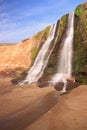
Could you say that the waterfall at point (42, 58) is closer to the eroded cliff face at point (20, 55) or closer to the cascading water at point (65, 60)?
the eroded cliff face at point (20, 55)

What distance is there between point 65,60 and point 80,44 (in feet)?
9.13

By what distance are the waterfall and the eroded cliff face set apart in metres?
2.14

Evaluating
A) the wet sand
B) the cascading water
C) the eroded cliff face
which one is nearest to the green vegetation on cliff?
the cascading water

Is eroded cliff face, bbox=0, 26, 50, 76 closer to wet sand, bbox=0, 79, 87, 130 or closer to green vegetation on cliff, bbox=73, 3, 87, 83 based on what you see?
green vegetation on cliff, bbox=73, 3, 87, 83

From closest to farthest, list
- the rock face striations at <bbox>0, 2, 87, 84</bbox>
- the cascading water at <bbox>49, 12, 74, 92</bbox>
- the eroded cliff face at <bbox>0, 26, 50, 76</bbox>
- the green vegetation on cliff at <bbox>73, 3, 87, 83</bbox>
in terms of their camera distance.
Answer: the green vegetation on cliff at <bbox>73, 3, 87, 83</bbox> → the cascading water at <bbox>49, 12, 74, 92</bbox> → the rock face striations at <bbox>0, 2, 87, 84</bbox> → the eroded cliff face at <bbox>0, 26, 50, 76</bbox>

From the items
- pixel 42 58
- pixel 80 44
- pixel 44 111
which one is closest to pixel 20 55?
pixel 42 58

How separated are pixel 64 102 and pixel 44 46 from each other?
61.0 feet

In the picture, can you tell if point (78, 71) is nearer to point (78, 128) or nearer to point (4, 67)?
point (78, 128)

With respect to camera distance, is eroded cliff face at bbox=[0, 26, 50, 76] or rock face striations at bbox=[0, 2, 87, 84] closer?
rock face striations at bbox=[0, 2, 87, 84]

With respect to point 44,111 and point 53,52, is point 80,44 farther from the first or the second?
point 44,111

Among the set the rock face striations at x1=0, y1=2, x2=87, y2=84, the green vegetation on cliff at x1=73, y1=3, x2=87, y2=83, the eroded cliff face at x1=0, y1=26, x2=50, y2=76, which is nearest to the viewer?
the green vegetation on cliff at x1=73, y1=3, x2=87, y2=83

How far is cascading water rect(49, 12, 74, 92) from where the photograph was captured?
27389 mm

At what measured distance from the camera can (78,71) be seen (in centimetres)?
2686

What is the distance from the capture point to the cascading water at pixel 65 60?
27389 mm
